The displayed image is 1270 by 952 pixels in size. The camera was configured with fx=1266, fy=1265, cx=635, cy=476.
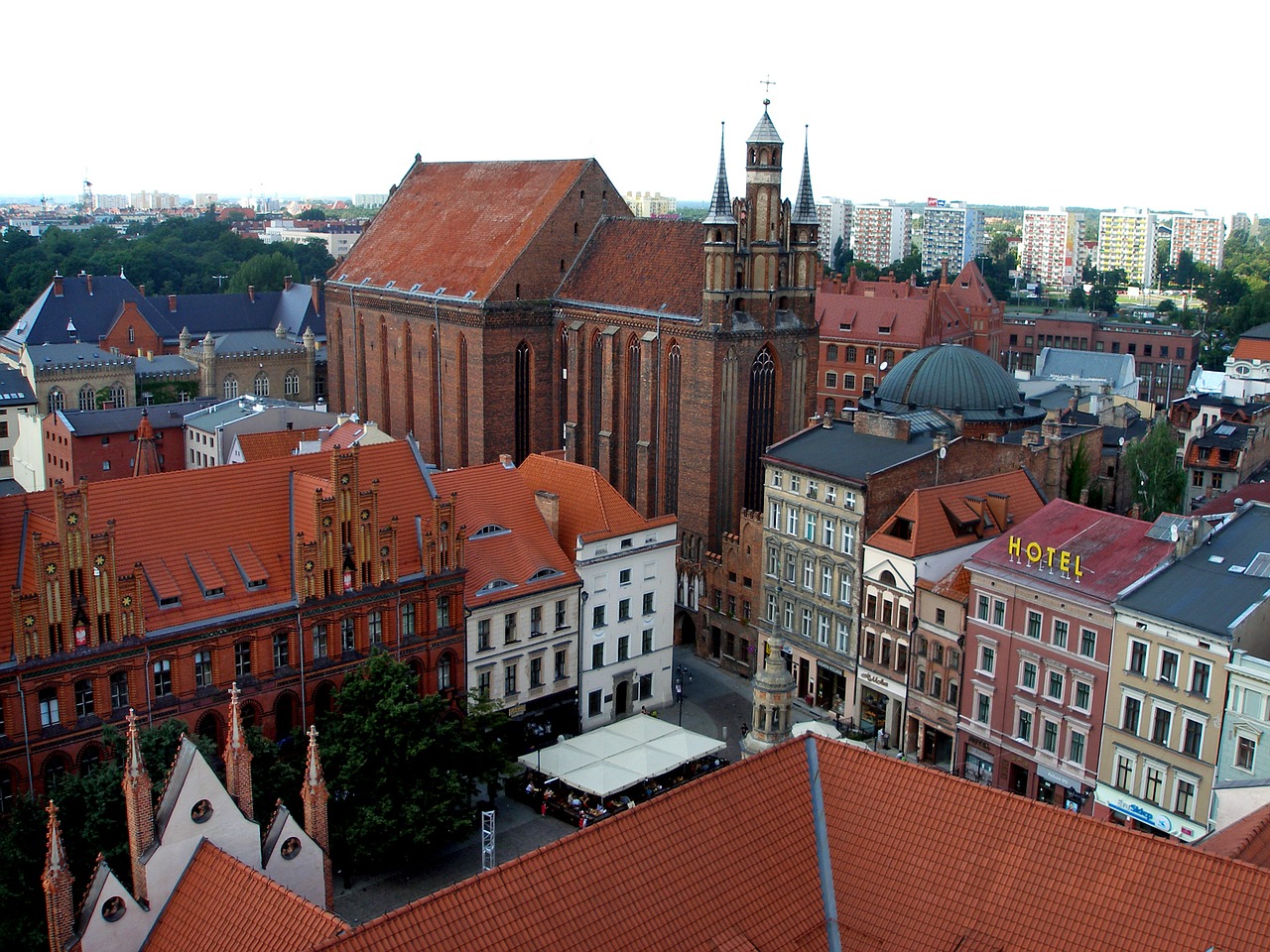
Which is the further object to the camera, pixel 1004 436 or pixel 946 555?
pixel 1004 436

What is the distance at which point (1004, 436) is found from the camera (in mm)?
73750

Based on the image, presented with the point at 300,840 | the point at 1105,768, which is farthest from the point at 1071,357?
the point at 300,840

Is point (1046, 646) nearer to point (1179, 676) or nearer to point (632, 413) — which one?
point (1179, 676)

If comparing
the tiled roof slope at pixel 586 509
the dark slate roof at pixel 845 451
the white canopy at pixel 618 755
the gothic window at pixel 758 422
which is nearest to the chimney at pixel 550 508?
the tiled roof slope at pixel 586 509

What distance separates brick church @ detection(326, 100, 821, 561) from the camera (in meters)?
73.3

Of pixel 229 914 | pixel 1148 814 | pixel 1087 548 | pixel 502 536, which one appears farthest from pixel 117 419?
pixel 1148 814

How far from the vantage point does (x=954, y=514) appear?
5919 cm

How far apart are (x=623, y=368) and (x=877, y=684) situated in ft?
92.8

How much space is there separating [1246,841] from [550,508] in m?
37.8

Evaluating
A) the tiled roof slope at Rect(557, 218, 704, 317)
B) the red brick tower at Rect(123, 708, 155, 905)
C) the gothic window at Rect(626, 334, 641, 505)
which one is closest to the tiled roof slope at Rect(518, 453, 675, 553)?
the gothic window at Rect(626, 334, 641, 505)

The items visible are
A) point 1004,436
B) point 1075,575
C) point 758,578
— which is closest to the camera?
point 1075,575

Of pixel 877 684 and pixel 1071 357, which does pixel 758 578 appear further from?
pixel 1071 357

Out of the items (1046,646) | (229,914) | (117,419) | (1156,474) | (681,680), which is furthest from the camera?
(117,419)

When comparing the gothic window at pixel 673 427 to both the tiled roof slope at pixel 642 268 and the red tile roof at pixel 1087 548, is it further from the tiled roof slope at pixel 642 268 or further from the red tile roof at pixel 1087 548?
the red tile roof at pixel 1087 548
